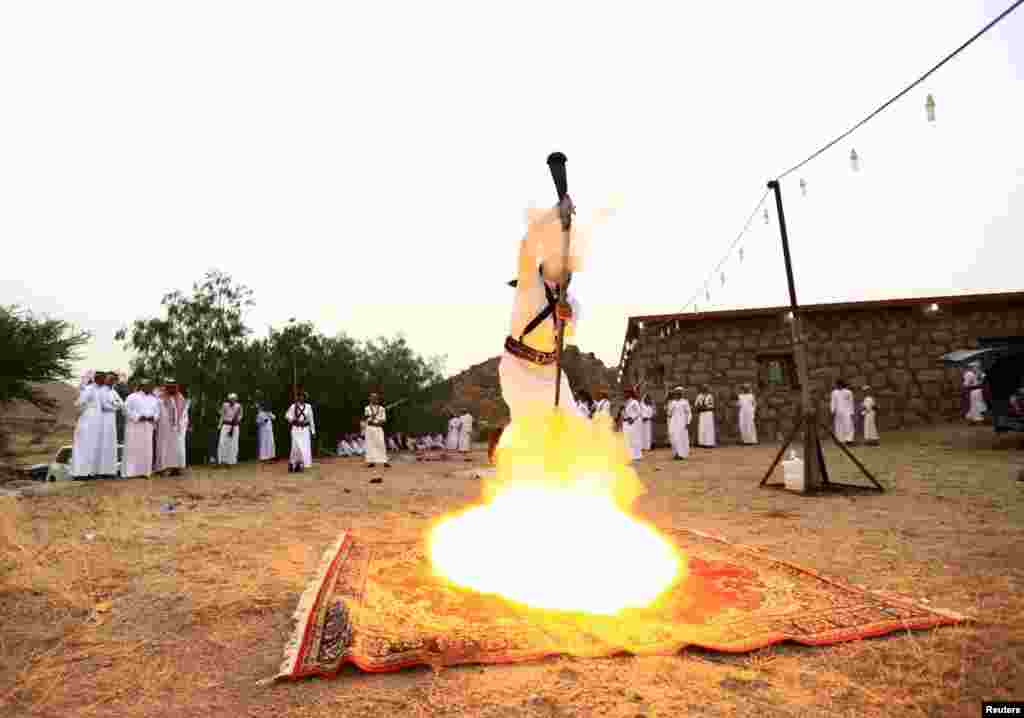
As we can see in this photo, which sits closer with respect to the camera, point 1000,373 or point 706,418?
point 1000,373

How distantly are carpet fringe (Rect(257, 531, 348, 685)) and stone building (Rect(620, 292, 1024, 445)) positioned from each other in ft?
51.5

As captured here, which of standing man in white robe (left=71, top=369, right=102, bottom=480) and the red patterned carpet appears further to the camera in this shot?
standing man in white robe (left=71, top=369, right=102, bottom=480)

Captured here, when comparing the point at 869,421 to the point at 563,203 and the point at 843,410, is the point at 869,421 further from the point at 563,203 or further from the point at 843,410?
the point at 563,203

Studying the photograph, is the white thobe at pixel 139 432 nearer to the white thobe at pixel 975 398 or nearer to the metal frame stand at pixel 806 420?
the metal frame stand at pixel 806 420

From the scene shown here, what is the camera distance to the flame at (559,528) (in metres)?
3.43

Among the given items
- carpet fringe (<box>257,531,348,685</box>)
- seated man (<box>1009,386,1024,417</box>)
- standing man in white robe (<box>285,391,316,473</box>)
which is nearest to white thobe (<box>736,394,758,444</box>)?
seated man (<box>1009,386,1024,417</box>)

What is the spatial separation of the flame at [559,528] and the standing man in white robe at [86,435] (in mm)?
10837

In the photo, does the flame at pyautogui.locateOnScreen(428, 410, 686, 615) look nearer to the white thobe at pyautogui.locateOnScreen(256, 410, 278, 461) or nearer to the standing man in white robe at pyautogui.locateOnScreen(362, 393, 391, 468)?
the standing man in white robe at pyautogui.locateOnScreen(362, 393, 391, 468)

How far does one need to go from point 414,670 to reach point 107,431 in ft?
42.2

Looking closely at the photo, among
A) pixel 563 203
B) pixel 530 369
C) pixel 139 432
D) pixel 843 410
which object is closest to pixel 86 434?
pixel 139 432

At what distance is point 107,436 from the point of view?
40.4 ft

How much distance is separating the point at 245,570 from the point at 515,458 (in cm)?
201

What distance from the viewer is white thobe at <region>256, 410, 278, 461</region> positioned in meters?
19.2

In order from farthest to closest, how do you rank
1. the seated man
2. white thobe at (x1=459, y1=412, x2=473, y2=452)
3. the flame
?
white thobe at (x1=459, y1=412, x2=473, y2=452) < the seated man < the flame
